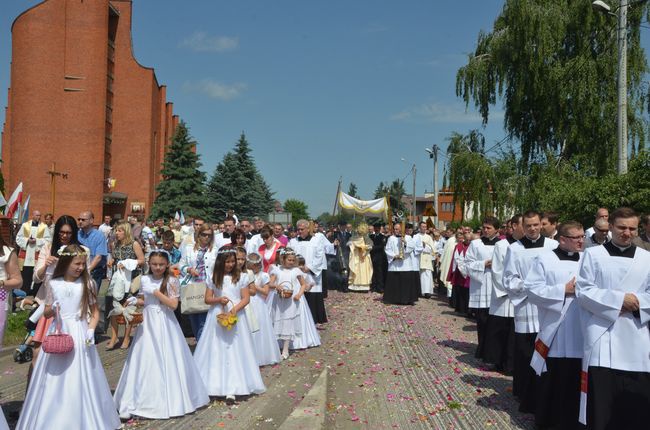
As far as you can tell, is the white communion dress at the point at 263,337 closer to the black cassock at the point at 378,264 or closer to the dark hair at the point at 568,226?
the dark hair at the point at 568,226

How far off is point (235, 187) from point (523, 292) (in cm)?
4962

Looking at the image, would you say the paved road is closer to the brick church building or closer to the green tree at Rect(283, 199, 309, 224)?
the brick church building

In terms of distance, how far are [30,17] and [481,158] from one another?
41.6 m

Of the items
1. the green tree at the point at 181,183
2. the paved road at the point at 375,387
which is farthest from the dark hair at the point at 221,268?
the green tree at the point at 181,183

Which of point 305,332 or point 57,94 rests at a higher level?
point 57,94

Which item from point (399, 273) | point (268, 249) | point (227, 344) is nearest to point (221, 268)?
point (227, 344)

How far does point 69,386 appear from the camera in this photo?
5316 millimetres

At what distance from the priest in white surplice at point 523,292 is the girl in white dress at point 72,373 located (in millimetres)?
4322

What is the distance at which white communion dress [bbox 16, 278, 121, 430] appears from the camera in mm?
5230

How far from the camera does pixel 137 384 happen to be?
621 centimetres

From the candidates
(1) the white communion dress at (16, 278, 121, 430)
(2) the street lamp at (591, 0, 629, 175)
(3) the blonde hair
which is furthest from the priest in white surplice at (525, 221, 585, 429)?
(2) the street lamp at (591, 0, 629, 175)

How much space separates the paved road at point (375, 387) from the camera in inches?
248

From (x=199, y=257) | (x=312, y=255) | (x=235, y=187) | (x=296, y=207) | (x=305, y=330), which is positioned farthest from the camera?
(x=296, y=207)

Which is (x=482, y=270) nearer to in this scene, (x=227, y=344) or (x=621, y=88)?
(x=227, y=344)
